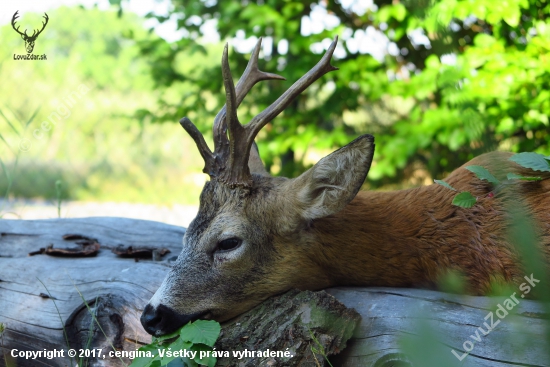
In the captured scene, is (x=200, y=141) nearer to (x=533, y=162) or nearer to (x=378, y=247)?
(x=378, y=247)

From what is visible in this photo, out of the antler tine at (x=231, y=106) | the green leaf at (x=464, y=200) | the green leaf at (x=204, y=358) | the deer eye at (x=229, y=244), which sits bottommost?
the green leaf at (x=204, y=358)

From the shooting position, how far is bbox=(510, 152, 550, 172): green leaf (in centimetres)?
279

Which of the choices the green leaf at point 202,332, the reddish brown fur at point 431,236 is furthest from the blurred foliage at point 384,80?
the green leaf at point 202,332

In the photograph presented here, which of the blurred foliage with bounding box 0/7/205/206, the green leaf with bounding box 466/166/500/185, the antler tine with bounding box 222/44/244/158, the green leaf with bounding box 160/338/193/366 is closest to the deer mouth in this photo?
the green leaf with bounding box 160/338/193/366

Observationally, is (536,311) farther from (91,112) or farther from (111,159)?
(91,112)

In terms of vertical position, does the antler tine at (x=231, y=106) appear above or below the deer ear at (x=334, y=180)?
above

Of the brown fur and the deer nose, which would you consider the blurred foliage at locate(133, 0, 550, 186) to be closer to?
the brown fur

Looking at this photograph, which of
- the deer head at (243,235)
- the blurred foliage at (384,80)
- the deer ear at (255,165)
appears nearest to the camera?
the deer head at (243,235)

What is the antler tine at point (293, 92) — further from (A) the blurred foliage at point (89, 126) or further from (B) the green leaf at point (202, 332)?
(A) the blurred foliage at point (89, 126)

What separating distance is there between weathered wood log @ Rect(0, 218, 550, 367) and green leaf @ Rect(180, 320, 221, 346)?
3.8 inches

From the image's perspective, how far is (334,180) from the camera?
2883 mm

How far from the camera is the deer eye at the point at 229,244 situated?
2990mm

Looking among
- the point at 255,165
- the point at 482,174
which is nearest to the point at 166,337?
the point at 255,165

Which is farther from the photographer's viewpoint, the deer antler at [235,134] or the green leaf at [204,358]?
the deer antler at [235,134]
